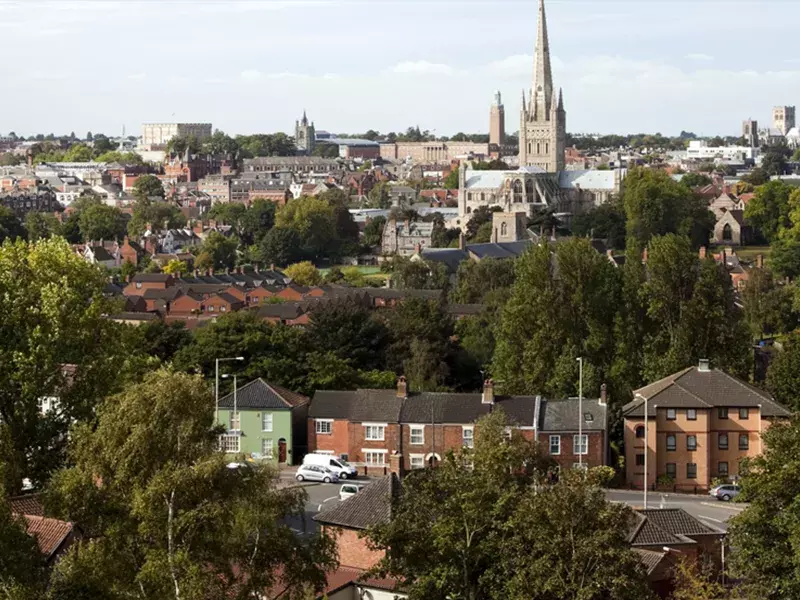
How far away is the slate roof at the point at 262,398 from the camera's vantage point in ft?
157

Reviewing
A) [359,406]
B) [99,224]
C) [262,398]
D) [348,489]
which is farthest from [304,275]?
[348,489]

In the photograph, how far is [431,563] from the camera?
1066 inches

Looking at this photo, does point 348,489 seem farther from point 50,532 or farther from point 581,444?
point 50,532

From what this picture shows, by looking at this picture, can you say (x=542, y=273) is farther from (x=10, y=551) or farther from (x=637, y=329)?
(x=10, y=551)

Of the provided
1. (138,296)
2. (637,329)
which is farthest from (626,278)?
(138,296)

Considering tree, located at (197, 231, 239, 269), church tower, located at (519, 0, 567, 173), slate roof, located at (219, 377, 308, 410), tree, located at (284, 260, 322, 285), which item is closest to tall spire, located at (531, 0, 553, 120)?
church tower, located at (519, 0, 567, 173)

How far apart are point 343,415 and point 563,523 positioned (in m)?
22.1

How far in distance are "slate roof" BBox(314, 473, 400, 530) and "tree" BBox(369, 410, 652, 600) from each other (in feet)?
14.3

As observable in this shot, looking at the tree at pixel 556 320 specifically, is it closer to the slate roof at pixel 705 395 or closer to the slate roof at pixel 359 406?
the slate roof at pixel 705 395

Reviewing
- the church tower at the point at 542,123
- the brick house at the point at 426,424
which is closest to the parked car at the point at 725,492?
A: the brick house at the point at 426,424

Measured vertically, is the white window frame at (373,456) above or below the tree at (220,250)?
below

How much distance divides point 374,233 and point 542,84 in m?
41.8

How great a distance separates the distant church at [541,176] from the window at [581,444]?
3027 inches

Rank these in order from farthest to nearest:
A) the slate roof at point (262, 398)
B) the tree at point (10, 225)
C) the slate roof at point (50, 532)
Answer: the tree at point (10, 225), the slate roof at point (262, 398), the slate roof at point (50, 532)
